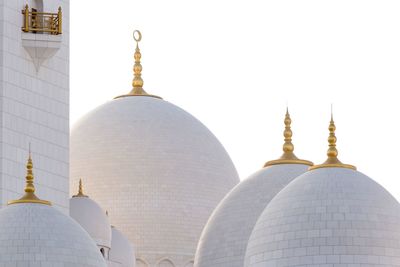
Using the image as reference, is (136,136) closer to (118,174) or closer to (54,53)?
(118,174)

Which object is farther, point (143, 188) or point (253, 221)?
point (143, 188)

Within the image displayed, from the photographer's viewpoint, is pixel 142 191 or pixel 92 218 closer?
pixel 92 218

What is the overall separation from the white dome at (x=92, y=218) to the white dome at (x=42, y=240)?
7.69 metres

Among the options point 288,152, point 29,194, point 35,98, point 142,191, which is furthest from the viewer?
point 142,191

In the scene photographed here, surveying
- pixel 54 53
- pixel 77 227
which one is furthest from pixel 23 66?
pixel 77 227

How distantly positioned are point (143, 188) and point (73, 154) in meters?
2.95

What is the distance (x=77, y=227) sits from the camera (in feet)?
216

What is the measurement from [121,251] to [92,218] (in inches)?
130

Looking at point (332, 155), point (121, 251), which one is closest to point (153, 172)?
point (121, 251)

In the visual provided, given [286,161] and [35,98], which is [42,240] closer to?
[35,98]

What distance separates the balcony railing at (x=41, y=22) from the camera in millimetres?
70688

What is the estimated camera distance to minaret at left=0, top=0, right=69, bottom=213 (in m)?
69.9

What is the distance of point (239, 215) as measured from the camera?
75.4 meters

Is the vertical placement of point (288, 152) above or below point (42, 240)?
above
